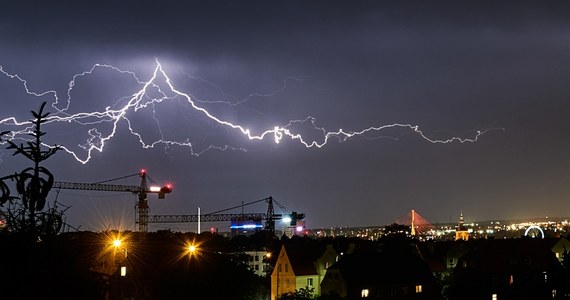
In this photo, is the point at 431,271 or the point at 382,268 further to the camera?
the point at 431,271

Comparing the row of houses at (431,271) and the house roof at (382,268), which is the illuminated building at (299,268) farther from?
the house roof at (382,268)

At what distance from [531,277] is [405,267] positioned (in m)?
12.2

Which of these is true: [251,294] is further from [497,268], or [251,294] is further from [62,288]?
[62,288]

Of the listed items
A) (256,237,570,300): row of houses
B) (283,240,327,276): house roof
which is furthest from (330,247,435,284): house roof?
(283,240,327,276): house roof

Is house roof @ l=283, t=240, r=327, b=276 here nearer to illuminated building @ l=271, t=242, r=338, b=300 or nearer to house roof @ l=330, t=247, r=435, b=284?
illuminated building @ l=271, t=242, r=338, b=300

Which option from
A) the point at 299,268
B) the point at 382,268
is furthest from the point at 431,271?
the point at 299,268

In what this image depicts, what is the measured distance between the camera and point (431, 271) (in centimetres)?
5372

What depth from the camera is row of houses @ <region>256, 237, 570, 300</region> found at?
157ft

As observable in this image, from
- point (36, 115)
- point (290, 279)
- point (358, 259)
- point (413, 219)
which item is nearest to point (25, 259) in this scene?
point (36, 115)

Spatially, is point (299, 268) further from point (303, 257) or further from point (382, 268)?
point (382, 268)

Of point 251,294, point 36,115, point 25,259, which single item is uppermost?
point 36,115

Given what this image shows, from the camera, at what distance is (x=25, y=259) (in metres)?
7.79

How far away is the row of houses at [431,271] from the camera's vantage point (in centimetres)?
4784

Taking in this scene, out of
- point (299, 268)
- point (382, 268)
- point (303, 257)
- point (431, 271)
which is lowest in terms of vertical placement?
point (431, 271)
